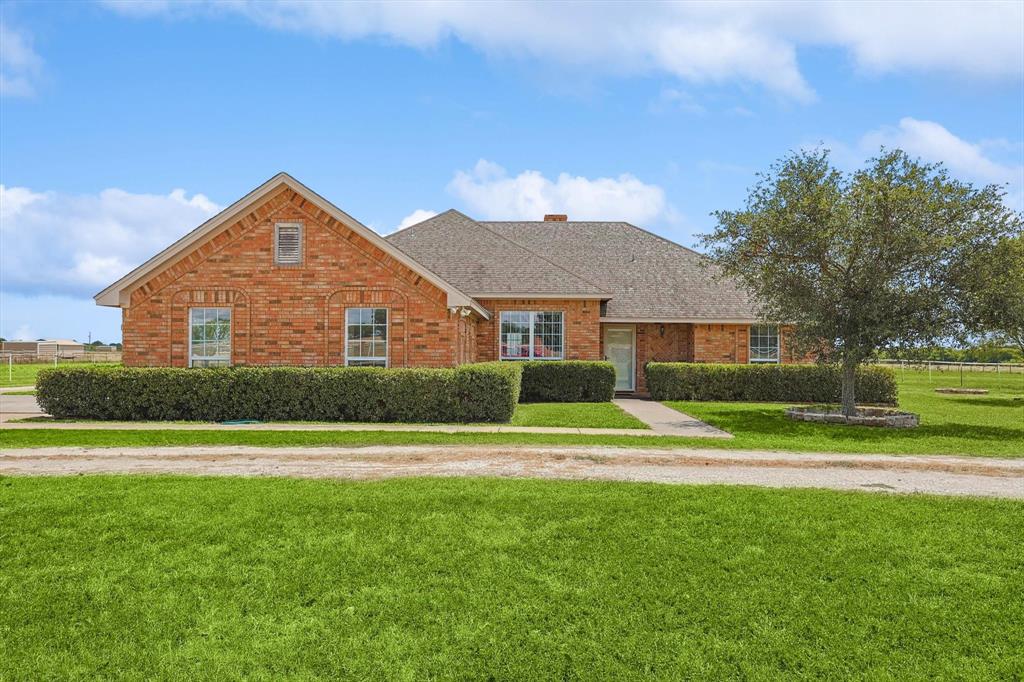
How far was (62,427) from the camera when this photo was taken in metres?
15.0

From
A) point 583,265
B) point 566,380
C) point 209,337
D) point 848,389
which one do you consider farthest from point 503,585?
point 583,265

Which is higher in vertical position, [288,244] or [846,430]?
[288,244]

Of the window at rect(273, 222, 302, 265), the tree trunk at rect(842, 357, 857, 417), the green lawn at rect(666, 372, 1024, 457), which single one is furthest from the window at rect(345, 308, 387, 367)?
the tree trunk at rect(842, 357, 857, 417)

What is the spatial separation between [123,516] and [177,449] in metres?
4.68

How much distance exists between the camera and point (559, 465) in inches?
417

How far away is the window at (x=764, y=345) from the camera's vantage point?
26781 mm

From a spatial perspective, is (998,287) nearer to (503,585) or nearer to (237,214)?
(503,585)

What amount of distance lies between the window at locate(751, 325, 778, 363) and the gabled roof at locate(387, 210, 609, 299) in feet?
20.0

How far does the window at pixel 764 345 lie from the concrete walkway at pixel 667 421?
5922 millimetres

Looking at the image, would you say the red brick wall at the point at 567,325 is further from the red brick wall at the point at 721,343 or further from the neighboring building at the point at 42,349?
the neighboring building at the point at 42,349

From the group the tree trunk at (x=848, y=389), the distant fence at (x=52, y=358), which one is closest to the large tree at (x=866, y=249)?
the tree trunk at (x=848, y=389)

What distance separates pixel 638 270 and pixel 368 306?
47.0 ft

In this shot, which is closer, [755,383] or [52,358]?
[755,383]

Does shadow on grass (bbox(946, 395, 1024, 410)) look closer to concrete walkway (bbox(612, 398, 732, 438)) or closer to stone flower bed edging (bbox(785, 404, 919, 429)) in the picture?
stone flower bed edging (bbox(785, 404, 919, 429))
